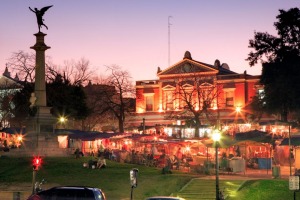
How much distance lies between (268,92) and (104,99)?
4246 cm

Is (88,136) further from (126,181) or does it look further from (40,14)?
(126,181)

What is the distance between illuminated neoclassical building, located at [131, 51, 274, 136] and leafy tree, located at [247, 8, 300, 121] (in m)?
32.1

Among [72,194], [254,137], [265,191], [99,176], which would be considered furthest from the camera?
[254,137]

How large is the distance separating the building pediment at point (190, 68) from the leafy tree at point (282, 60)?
39.9m

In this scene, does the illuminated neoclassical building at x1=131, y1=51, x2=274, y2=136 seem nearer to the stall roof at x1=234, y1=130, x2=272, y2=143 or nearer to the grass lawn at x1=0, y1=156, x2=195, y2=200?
the stall roof at x1=234, y1=130, x2=272, y2=143

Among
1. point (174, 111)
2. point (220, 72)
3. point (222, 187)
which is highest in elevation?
point (220, 72)

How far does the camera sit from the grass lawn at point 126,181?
35875 mm

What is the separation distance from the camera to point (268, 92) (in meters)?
52.9

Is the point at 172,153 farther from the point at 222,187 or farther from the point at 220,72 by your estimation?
the point at 220,72

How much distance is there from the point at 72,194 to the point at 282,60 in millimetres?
30922

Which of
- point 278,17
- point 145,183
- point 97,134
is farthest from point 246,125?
point 145,183

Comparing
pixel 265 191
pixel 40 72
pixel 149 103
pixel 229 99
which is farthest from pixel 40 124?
pixel 149 103

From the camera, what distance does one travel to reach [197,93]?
8950 cm

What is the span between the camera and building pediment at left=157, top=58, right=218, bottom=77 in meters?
92.9
